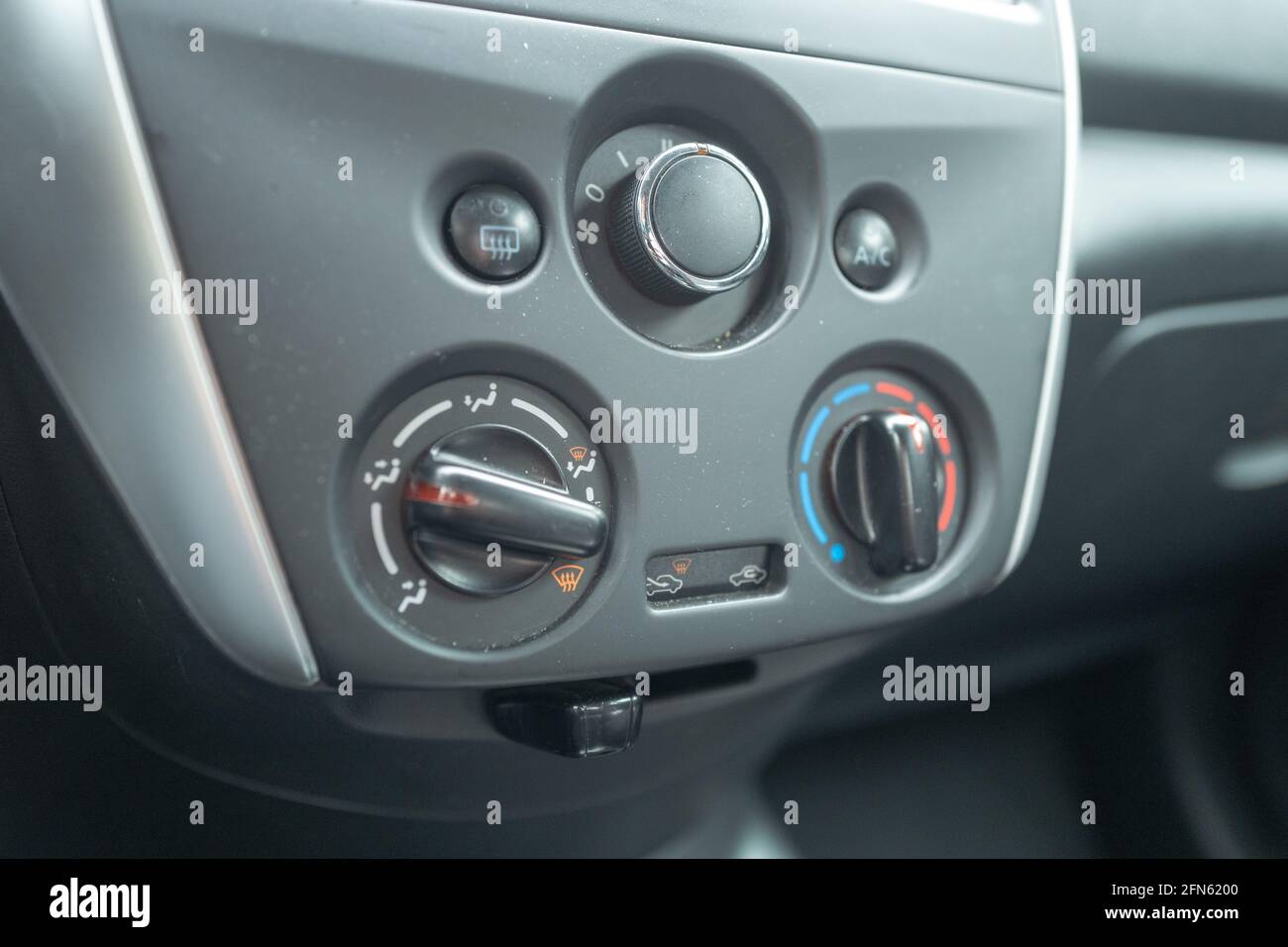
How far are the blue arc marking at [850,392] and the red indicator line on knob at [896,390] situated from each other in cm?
1

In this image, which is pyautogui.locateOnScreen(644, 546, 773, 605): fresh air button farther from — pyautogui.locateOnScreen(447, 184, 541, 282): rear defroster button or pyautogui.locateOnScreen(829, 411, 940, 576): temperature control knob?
pyautogui.locateOnScreen(447, 184, 541, 282): rear defroster button

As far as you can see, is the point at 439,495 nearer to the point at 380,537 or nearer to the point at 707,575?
the point at 380,537

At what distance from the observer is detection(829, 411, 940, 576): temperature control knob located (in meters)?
0.71

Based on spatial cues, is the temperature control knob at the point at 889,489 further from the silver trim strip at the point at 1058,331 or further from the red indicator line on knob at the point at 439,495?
the red indicator line on knob at the point at 439,495

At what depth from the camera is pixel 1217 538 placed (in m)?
1.10

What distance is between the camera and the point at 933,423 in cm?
79

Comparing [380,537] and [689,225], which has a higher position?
[689,225]

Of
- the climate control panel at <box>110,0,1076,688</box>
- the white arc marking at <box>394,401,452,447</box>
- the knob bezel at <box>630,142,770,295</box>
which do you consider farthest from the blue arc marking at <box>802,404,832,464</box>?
the white arc marking at <box>394,401,452,447</box>

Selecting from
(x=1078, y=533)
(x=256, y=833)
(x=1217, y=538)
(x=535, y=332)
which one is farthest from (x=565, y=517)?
(x=1217, y=538)

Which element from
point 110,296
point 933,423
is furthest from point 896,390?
point 110,296

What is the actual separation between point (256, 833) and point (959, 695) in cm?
66

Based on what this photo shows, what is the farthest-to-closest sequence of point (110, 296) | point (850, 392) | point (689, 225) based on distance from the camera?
point (850, 392) < point (689, 225) < point (110, 296)

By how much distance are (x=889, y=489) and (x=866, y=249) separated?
0.16 meters

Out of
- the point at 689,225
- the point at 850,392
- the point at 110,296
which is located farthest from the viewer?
the point at 850,392
